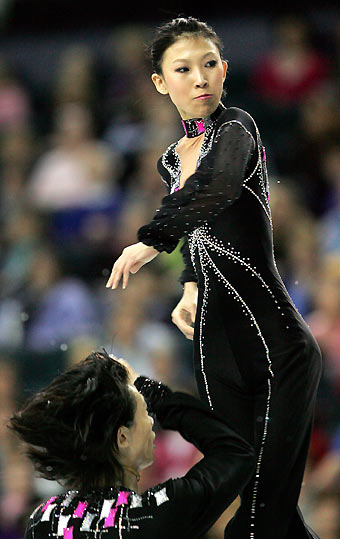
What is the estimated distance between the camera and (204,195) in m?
2.39

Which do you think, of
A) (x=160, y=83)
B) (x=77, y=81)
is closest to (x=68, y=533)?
(x=160, y=83)

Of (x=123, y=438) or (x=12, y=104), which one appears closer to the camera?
(x=123, y=438)

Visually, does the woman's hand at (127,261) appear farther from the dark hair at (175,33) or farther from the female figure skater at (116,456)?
the dark hair at (175,33)

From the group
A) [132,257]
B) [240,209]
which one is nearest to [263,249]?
[240,209]

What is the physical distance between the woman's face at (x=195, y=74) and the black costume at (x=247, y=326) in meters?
0.06

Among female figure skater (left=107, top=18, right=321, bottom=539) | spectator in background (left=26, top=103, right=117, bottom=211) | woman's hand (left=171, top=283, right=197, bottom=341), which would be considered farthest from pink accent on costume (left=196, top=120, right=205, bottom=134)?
spectator in background (left=26, top=103, right=117, bottom=211)

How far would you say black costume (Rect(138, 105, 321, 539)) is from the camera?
241 cm

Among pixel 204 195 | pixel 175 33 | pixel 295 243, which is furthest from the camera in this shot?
pixel 295 243

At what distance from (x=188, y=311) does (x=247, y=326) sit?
1.14ft

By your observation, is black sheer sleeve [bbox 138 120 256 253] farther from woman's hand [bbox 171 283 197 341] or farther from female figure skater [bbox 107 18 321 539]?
woman's hand [bbox 171 283 197 341]

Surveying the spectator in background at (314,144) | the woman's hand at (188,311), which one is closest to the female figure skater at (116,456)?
the woman's hand at (188,311)

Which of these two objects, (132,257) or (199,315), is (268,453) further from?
(132,257)

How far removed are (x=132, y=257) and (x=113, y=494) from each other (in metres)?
0.62

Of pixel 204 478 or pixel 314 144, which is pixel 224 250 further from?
pixel 314 144
